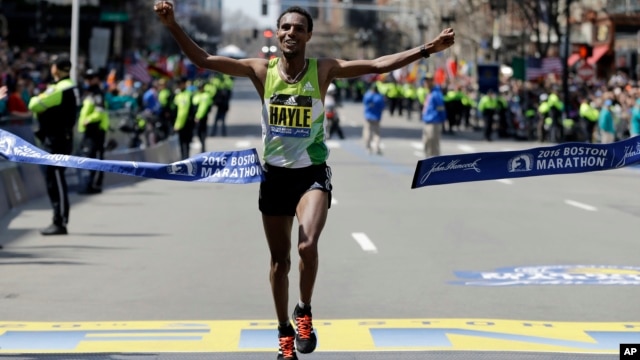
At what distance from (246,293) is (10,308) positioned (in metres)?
1.95

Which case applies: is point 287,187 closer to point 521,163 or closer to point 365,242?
point 521,163

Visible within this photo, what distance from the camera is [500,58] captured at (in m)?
91.4

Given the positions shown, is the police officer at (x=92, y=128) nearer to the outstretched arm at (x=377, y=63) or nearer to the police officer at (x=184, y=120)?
the police officer at (x=184, y=120)

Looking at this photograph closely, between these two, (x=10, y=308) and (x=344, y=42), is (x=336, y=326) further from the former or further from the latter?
(x=344, y=42)

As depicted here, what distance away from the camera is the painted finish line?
9.02 m

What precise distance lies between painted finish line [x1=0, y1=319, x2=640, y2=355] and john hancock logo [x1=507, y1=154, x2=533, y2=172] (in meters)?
1.09

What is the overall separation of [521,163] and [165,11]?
8.35 feet

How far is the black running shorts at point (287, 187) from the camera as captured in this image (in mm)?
8211

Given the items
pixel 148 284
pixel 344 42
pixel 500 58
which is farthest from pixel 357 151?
pixel 344 42

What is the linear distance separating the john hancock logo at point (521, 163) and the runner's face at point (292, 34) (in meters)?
1.72

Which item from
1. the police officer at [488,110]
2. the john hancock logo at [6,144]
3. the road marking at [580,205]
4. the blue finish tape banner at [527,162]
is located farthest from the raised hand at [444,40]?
the police officer at [488,110]

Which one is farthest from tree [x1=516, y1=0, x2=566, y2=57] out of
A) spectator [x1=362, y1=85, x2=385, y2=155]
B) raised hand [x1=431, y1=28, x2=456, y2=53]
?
raised hand [x1=431, y1=28, x2=456, y2=53]

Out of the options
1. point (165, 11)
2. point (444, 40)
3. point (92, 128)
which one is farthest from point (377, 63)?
point (92, 128)

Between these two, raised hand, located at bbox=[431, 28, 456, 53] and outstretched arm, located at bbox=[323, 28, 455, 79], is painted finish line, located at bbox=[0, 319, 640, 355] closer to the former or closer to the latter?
outstretched arm, located at bbox=[323, 28, 455, 79]
